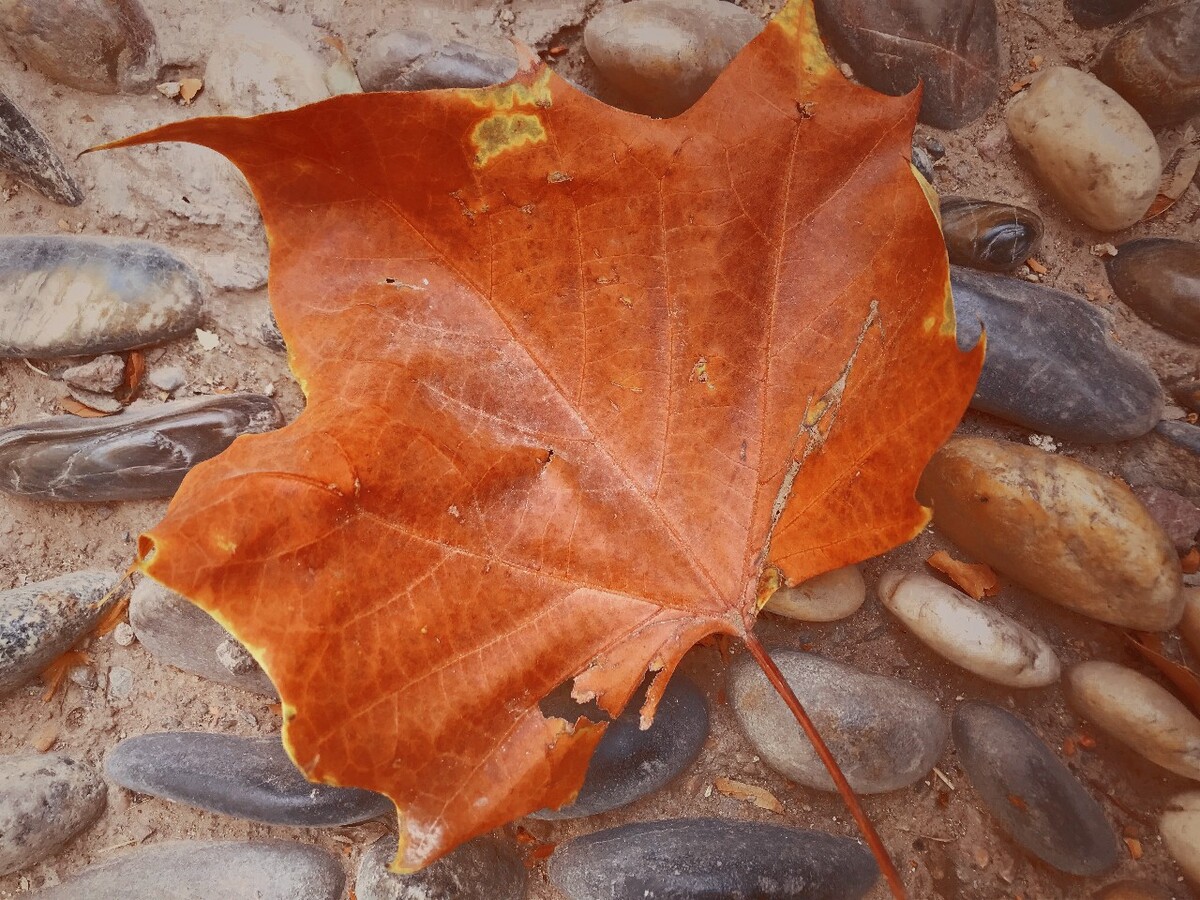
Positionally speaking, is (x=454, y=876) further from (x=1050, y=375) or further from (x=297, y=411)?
(x=1050, y=375)

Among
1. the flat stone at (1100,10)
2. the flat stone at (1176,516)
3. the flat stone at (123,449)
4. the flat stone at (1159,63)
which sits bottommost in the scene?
the flat stone at (1176,516)

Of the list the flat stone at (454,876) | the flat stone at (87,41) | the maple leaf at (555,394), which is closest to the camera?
the maple leaf at (555,394)

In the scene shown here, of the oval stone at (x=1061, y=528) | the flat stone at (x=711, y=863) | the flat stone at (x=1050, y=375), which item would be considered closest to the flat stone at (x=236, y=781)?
the flat stone at (x=711, y=863)

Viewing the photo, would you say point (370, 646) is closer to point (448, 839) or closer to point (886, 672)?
point (448, 839)

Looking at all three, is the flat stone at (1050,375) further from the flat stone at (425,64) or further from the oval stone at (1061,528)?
the flat stone at (425,64)

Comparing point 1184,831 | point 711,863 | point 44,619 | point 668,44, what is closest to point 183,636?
point 44,619

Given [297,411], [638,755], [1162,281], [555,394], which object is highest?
[555,394]

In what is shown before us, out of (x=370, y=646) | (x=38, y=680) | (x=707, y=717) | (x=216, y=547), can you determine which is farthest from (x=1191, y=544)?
(x=38, y=680)
